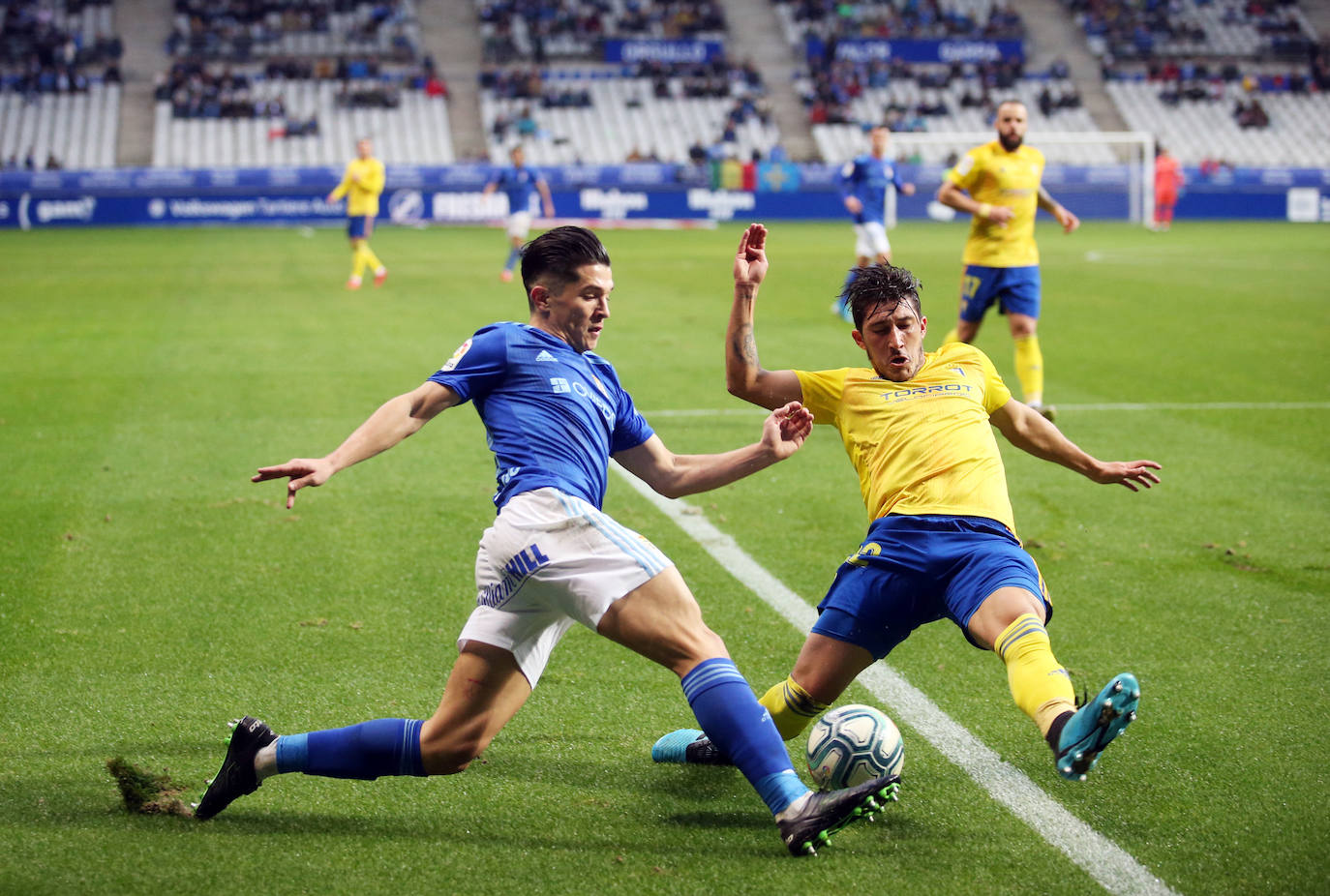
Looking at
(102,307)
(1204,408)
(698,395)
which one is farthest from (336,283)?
(1204,408)

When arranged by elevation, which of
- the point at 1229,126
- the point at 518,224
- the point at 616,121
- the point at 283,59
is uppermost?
the point at 283,59

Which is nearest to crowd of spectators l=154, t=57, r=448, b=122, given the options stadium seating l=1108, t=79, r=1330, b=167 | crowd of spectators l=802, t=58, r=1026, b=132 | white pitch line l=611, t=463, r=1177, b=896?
crowd of spectators l=802, t=58, r=1026, b=132

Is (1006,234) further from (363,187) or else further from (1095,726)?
(363,187)

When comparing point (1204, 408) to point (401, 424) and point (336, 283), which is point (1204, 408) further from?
point (336, 283)

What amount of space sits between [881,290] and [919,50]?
162 feet

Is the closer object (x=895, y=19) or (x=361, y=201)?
(x=361, y=201)

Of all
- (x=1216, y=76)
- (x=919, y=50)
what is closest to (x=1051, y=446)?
(x=919, y=50)

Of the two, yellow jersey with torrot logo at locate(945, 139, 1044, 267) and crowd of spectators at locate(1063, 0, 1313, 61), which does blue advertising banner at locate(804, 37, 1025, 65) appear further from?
yellow jersey with torrot logo at locate(945, 139, 1044, 267)

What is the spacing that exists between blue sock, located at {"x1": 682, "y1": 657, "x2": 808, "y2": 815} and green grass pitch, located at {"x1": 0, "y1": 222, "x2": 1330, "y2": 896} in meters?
0.25

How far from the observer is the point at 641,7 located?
50.7m

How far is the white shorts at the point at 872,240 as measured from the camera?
17.9 meters

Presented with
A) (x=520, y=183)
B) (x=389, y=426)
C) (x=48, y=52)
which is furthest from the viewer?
(x=48, y=52)

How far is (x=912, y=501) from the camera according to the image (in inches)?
157

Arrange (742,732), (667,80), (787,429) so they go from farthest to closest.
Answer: (667,80) < (787,429) < (742,732)
